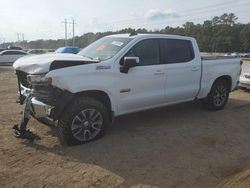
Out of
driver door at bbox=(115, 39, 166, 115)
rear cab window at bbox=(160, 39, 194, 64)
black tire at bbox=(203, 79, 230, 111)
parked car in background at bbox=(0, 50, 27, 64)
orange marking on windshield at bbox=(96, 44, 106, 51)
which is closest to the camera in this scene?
driver door at bbox=(115, 39, 166, 115)

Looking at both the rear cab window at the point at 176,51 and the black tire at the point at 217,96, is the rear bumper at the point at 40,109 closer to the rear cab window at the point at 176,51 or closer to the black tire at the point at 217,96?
the rear cab window at the point at 176,51

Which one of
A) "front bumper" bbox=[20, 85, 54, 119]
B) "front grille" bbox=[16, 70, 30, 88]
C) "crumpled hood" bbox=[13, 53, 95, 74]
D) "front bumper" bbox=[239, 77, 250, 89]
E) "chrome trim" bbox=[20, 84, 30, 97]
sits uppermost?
"crumpled hood" bbox=[13, 53, 95, 74]

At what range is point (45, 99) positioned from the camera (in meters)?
5.09

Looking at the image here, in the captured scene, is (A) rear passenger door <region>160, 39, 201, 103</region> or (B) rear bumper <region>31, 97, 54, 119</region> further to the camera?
(A) rear passenger door <region>160, 39, 201, 103</region>

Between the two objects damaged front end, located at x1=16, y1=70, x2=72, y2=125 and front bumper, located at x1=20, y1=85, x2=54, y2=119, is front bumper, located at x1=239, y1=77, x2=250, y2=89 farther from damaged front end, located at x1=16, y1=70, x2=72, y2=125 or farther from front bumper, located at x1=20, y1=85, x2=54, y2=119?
front bumper, located at x1=20, y1=85, x2=54, y2=119

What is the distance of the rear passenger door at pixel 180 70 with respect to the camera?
6.48m

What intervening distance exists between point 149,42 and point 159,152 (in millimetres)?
2248

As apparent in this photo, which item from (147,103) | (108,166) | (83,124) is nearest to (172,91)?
(147,103)

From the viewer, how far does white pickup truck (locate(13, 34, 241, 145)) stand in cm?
501

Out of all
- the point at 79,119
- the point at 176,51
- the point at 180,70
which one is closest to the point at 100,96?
the point at 79,119

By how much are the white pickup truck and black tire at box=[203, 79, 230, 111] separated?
0.32 m

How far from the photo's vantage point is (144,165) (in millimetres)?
4613

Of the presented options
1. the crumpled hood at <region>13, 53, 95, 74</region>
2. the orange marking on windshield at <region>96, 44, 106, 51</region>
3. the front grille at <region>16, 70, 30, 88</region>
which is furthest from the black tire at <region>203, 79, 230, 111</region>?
the front grille at <region>16, 70, 30, 88</region>

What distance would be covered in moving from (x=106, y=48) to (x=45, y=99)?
67.3 inches
